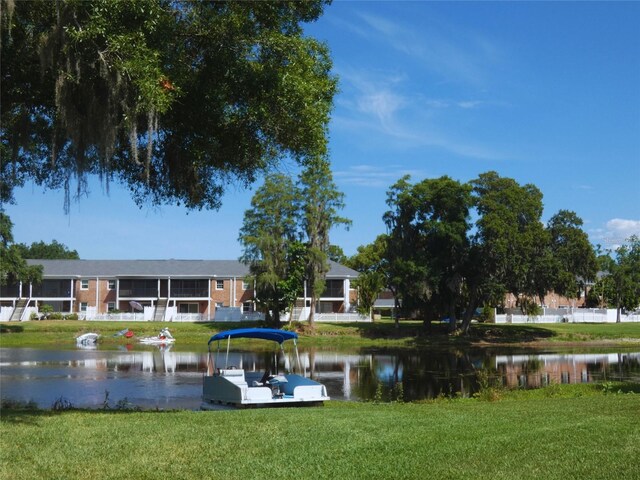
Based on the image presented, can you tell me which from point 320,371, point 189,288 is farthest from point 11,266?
point 320,371

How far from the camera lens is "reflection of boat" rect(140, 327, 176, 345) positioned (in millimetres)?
53188

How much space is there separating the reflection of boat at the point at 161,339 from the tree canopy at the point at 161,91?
4088 centimetres

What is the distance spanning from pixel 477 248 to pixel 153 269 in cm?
3486

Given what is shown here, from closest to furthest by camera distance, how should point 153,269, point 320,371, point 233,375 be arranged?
point 233,375 < point 320,371 < point 153,269

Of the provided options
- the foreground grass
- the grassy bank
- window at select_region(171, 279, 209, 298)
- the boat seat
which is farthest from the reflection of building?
window at select_region(171, 279, 209, 298)

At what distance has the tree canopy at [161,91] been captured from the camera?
10.5m

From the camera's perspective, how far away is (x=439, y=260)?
57875 millimetres

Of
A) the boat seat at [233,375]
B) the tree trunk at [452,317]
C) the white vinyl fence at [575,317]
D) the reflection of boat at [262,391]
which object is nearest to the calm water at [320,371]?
the reflection of boat at [262,391]

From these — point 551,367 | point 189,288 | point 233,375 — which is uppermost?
point 189,288

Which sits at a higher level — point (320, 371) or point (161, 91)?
point (161, 91)

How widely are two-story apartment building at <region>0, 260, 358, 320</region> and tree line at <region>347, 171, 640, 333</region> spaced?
46.2 feet

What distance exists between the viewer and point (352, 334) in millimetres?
58250

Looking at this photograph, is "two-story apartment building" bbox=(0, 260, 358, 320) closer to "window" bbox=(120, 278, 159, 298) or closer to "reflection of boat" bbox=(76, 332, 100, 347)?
"window" bbox=(120, 278, 159, 298)

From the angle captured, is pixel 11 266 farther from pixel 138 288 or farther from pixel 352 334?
pixel 352 334
